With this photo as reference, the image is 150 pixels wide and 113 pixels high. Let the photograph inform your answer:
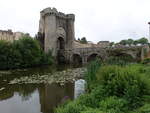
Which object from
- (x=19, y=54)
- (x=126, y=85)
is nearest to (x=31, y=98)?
Result: (x=126, y=85)

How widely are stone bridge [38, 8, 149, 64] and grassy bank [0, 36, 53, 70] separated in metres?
10.3

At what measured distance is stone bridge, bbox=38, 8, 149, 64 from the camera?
39.7m

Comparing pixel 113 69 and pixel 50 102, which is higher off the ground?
pixel 113 69

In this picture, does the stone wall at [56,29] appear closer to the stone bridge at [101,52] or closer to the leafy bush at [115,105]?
the stone bridge at [101,52]

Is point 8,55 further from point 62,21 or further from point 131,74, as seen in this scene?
point 131,74

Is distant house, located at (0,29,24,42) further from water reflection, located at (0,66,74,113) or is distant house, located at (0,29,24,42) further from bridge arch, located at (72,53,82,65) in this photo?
water reflection, located at (0,66,74,113)

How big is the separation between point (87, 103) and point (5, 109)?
19.6ft

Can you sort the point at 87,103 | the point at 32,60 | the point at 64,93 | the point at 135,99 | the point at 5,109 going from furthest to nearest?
the point at 32,60 → the point at 64,93 → the point at 5,109 → the point at 87,103 → the point at 135,99

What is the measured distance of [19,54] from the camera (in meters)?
32.3

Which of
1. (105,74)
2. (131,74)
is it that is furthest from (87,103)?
(131,74)

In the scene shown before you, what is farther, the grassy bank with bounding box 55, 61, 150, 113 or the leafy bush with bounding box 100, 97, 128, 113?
the grassy bank with bounding box 55, 61, 150, 113

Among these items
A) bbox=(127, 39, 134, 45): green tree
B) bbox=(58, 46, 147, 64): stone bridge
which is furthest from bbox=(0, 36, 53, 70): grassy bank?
bbox=(127, 39, 134, 45): green tree

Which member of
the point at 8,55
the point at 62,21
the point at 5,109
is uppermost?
the point at 62,21

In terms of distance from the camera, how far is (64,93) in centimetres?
1288
